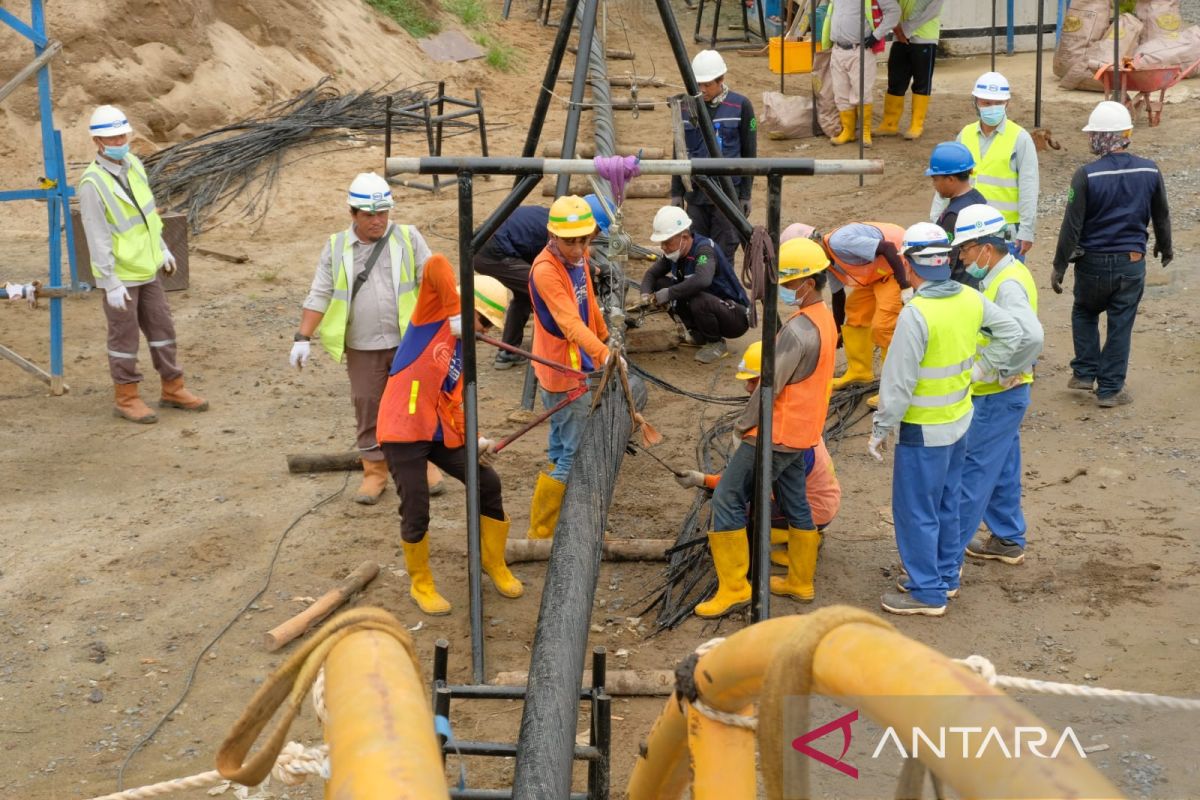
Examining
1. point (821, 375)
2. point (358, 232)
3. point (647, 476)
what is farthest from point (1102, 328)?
point (358, 232)

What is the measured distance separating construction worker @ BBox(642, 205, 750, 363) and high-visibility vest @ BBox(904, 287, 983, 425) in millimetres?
3230

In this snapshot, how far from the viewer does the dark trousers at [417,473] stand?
594cm

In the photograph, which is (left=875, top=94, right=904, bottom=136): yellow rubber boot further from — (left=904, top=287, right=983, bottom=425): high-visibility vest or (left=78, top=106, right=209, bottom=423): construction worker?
(left=904, top=287, right=983, bottom=425): high-visibility vest

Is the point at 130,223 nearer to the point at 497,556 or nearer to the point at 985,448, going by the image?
the point at 497,556

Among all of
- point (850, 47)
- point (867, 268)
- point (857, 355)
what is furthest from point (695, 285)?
point (850, 47)

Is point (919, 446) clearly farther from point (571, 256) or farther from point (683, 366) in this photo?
point (683, 366)

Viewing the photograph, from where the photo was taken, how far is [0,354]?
28.2ft

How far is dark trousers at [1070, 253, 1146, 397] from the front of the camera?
8.03m

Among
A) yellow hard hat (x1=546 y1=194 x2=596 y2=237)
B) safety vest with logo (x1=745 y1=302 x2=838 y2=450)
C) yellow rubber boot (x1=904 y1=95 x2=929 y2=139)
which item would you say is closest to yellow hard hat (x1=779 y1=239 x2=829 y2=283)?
safety vest with logo (x1=745 y1=302 x2=838 y2=450)

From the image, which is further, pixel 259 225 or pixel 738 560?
pixel 259 225

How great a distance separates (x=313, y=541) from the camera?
22.6ft

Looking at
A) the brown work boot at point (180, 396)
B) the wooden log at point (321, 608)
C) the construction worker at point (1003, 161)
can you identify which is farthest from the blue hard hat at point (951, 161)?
the brown work boot at point (180, 396)

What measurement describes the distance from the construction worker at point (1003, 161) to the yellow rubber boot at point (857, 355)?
3.59 feet

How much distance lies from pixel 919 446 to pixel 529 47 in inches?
548
